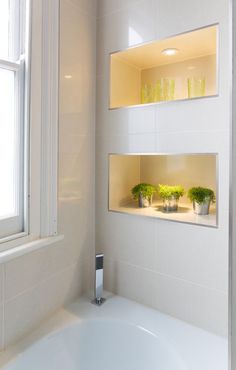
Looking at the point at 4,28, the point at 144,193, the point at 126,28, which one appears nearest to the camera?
the point at 4,28

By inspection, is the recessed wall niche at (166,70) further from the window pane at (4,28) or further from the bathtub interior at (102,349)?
the bathtub interior at (102,349)

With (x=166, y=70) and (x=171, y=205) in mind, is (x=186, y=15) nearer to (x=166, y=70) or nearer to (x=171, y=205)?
(x=166, y=70)

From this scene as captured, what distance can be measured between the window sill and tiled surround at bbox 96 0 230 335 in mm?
360

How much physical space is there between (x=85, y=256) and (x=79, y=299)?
0.23 meters

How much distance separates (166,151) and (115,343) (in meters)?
0.94

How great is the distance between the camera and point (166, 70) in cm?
161

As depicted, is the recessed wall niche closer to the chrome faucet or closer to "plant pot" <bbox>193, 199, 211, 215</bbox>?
"plant pot" <bbox>193, 199, 211, 215</bbox>

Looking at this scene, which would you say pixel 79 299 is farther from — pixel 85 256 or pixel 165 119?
pixel 165 119

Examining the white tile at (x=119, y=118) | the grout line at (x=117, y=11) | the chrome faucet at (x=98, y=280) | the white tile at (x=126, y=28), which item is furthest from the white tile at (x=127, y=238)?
the grout line at (x=117, y=11)

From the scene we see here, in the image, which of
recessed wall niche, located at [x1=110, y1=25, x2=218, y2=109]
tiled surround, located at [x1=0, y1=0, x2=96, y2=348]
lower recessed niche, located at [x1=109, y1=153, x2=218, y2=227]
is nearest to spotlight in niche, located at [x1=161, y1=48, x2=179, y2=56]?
recessed wall niche, located at [x1=110, y1=25, x2=218, y2=109]

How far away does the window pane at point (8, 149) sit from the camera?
3.84 feet

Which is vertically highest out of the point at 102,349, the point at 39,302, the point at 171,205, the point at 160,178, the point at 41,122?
the point at 41,122

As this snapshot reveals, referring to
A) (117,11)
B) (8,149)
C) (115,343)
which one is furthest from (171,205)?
(117,11)

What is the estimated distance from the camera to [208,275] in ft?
3.99
